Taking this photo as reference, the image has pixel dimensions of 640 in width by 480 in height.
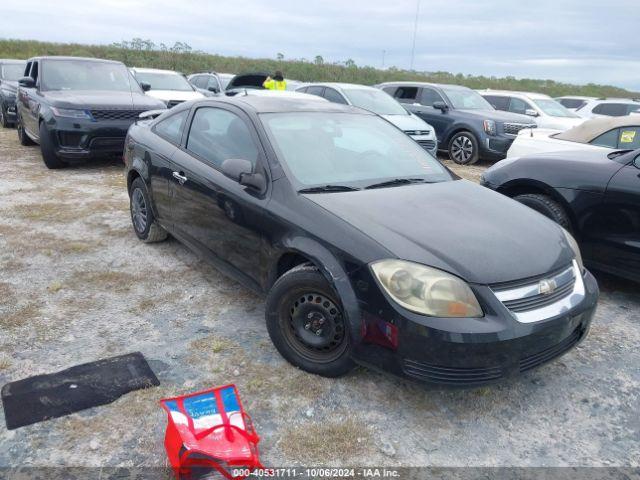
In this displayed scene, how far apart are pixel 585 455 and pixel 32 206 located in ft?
20.0

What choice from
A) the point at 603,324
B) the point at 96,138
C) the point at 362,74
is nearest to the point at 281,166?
the point at 603,324

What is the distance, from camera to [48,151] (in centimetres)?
798

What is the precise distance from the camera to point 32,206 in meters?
6.17

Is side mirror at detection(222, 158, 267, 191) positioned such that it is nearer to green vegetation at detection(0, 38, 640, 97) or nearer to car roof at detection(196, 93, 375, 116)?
car roof at detection(196, 93, 375, 116)

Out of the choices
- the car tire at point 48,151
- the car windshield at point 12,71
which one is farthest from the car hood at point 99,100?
the car windshield at point 12,71

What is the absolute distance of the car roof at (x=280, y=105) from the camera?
376 cm

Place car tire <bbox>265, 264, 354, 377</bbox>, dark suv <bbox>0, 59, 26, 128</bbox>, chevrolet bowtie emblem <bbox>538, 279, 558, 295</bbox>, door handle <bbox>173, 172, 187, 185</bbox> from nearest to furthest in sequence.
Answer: chevrolet bowtie emblem <bbox>538, 279, 558, 295</bbox>, car tire <bbox>265, 264, 354, 377</bbox>, door handle <bbox>173, 172, 187, 185</bbox>, dark suv <bbox>0, 59, 26, 128</bbox>

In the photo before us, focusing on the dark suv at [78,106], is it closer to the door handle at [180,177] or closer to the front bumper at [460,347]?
the door handle at [180,177]

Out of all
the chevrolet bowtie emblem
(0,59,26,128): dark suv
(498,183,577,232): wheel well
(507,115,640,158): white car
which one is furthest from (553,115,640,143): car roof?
(0,59,26,128): dark suv

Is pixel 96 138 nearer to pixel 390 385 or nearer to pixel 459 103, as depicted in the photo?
pixel 390 385

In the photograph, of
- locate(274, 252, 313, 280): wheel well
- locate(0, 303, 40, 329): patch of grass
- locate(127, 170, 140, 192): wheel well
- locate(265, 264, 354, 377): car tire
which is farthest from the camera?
locate(127, 170, 140, 192): wheel well

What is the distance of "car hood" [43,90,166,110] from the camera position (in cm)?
777

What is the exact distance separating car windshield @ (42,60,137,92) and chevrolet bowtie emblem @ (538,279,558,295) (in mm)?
8292

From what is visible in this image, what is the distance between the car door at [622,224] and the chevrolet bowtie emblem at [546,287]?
5.43ft
